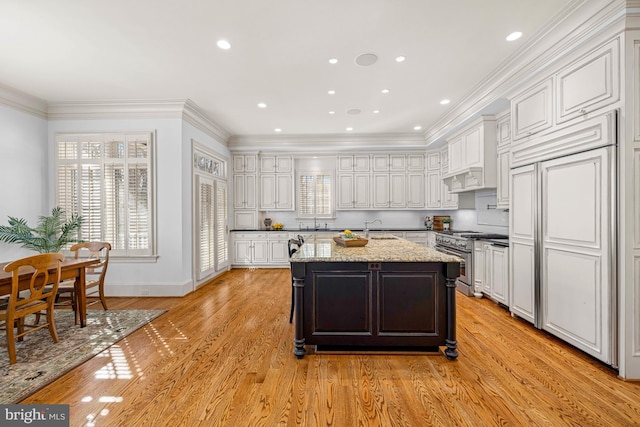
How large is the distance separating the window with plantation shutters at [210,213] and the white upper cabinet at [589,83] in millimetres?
5026

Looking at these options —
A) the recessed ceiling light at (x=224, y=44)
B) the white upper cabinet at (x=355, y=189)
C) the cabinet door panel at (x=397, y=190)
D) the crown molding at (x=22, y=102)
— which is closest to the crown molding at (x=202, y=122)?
the recessed ceiling light at (x=224, y=44)

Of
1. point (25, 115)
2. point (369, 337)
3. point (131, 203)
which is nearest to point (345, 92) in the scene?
point (369, 337)

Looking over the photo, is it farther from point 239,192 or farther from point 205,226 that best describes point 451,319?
point 239,192

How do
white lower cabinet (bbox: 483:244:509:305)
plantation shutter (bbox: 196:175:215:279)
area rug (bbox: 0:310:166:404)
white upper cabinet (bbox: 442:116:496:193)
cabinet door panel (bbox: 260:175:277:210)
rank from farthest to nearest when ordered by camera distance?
1. cabinet door panel (bbox: 260:175:277:210)
2. plantation shutter (bbox: 196:175:215:279)
3. white upper cabinet (bbox: 442:116:496:193)
4. white lower cabinet (bbox: 483:244:509:305)
5. area rug (bbox: 0:310:166:404)

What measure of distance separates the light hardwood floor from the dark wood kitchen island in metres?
0.19

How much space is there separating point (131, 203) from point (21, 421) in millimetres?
3293

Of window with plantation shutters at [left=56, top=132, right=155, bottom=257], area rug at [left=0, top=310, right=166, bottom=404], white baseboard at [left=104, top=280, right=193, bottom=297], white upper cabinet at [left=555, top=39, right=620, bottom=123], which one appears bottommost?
area rug at [left=0, top=310, right=166, bottom=404]

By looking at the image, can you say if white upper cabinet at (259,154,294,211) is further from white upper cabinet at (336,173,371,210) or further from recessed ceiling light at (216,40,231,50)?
recessed ceiling light at (216,40,231,50)

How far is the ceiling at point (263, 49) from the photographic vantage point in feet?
8.09

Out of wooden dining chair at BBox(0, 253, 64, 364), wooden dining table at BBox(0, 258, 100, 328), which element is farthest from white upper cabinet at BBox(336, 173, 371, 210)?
wooden dining chair at BBox(0, 253, 64, 364)

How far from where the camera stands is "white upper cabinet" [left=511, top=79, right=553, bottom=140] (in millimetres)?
2900

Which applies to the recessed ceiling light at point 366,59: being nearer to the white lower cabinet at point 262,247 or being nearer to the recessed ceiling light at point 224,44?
the recessed ceiling light at point 224,44

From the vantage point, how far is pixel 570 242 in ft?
8.59

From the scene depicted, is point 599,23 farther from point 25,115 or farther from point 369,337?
point 25,115
